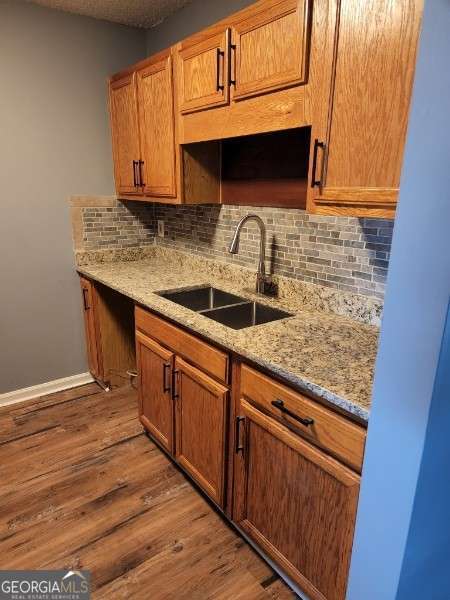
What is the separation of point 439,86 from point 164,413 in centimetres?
175

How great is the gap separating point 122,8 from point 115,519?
2.78m

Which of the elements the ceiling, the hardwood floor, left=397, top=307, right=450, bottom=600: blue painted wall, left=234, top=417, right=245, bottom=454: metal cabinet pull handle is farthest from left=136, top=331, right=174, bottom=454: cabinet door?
the ceiling

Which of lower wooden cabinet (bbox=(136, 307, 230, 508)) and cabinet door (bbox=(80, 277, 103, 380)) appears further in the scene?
cabinet door (bbox=(80, 277, 103, 380))

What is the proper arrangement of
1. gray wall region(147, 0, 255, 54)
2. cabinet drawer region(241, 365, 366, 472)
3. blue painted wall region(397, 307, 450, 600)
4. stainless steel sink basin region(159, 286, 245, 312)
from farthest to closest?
1. stainless steel sink basin region(159, 286, 245, 312)
2. gray wall region(147, 0, 255, 54)
3. cabinet drawer region(241, 365, 366, 472)
4. blue painted wall region(397, 307, 450, 600)

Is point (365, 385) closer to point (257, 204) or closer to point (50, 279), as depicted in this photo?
point (257, 204)

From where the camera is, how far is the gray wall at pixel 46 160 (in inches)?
89.7

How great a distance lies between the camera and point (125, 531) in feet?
5.51

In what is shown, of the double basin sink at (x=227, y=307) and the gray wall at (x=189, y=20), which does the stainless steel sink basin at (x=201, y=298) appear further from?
the gray wall at (x=189, y=20)

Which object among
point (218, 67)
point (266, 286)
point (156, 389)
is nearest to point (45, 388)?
point (156, 389)

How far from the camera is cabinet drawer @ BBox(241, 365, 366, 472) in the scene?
105 centimetres

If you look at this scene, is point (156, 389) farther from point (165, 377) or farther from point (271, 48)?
point (271, 48)

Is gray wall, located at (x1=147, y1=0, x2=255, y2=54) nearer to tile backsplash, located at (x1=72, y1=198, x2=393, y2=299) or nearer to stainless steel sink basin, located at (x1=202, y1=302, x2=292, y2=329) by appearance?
tile backsplash, located at (x1=72, y1=198, x2=393, y2=299)

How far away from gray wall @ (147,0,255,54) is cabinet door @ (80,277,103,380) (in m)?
1.65

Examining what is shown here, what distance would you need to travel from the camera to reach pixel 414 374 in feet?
2.61
